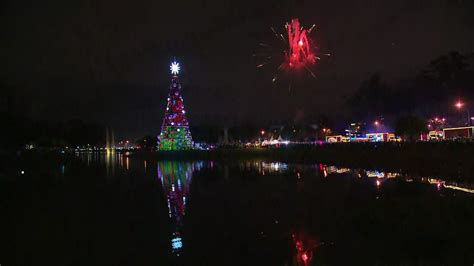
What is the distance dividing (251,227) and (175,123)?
179 feet

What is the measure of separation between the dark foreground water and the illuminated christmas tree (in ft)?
144

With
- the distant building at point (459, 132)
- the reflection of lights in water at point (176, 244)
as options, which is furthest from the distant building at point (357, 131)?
the reflection of lights in water at point (176, 244)

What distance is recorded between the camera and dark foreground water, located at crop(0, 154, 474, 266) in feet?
33.5

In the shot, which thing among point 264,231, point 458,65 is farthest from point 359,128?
point 264,231

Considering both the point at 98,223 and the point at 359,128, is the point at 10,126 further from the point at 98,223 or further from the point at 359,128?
the point at 359,128

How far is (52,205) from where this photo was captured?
63.8 ft

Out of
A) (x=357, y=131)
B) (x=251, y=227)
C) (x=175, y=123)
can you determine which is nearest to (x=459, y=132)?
(x=357, y=131)

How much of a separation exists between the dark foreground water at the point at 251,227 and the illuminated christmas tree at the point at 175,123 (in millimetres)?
44021

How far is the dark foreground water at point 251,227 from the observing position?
1020 cm

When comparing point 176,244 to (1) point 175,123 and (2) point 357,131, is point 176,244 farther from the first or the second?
(2) point 357,131

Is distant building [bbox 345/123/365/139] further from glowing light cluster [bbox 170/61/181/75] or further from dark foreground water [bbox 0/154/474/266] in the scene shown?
dark foreground water [bbox 0/154/474/266]

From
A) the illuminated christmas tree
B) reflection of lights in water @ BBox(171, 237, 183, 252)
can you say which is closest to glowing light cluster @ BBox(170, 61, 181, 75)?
the illuminated christmas tree

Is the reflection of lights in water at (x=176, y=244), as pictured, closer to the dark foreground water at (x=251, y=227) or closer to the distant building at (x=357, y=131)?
the dark foreground water at (x=251, y=227)

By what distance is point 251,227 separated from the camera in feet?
43.8
